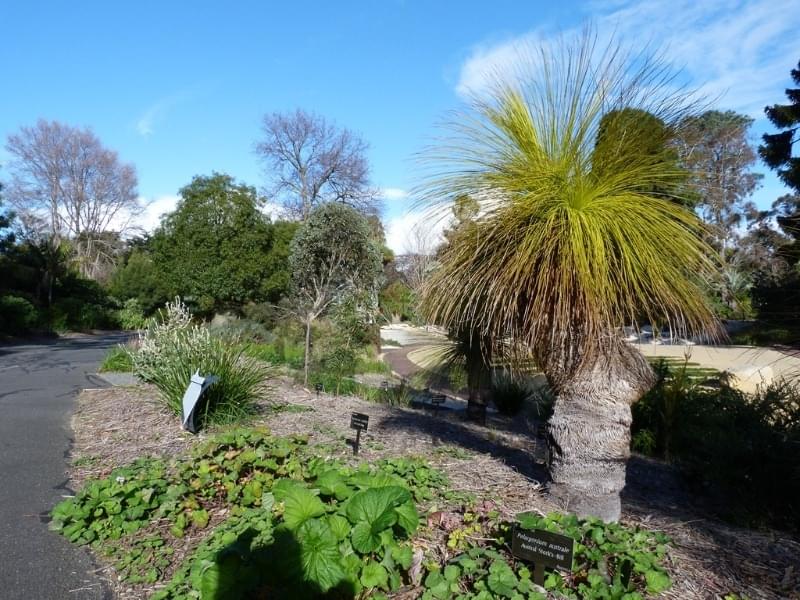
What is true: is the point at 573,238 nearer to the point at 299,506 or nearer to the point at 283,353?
the point at 299,506

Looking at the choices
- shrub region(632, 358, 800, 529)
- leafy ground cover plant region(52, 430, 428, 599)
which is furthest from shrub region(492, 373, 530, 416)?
leafy ground cover plant region(52, 430, 428, 599)

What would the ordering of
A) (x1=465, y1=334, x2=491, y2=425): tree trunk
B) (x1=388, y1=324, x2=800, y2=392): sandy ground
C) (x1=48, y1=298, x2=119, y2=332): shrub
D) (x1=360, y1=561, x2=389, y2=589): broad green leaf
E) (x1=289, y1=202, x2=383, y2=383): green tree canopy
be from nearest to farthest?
(x1=360, y1=561, x2=389, y2=589): broad green leaf < (x1=388, y1=324, x2=800, y2=392): sandy ground < (x1=465, y1=334, x2=491, y2=425): tree trunk < (x1=289, y1=202, x2=383, y2=383): green tree canopy < (x1=48, y1=298, x2=119, y2=332): shrub

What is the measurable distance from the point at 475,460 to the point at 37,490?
3587 millimetres

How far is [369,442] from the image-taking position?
5.70 m

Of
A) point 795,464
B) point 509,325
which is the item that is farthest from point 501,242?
point 795,464

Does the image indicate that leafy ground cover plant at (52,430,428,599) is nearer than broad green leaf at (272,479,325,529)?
Yes

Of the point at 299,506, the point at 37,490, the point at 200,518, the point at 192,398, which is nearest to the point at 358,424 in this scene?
the point at 200,518

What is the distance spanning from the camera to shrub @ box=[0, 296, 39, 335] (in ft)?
69.4

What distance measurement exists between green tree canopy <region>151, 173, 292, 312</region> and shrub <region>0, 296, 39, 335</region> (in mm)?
5592

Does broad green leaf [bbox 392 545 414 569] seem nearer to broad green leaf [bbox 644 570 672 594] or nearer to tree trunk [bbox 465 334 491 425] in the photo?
broad green leaf [bbox 644 570 672 594]

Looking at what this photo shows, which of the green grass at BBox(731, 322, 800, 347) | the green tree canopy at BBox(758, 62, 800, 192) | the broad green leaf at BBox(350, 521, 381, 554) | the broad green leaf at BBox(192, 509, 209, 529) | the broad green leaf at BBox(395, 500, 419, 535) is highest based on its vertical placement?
the green tree canopy at BBox(758, 62, 800, 192)

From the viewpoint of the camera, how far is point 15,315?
21.5 meters

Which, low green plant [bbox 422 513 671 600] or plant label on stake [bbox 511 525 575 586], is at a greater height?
plant label on stake [bbox 511 525 575 586]

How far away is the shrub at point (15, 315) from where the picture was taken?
2114 centimetres
